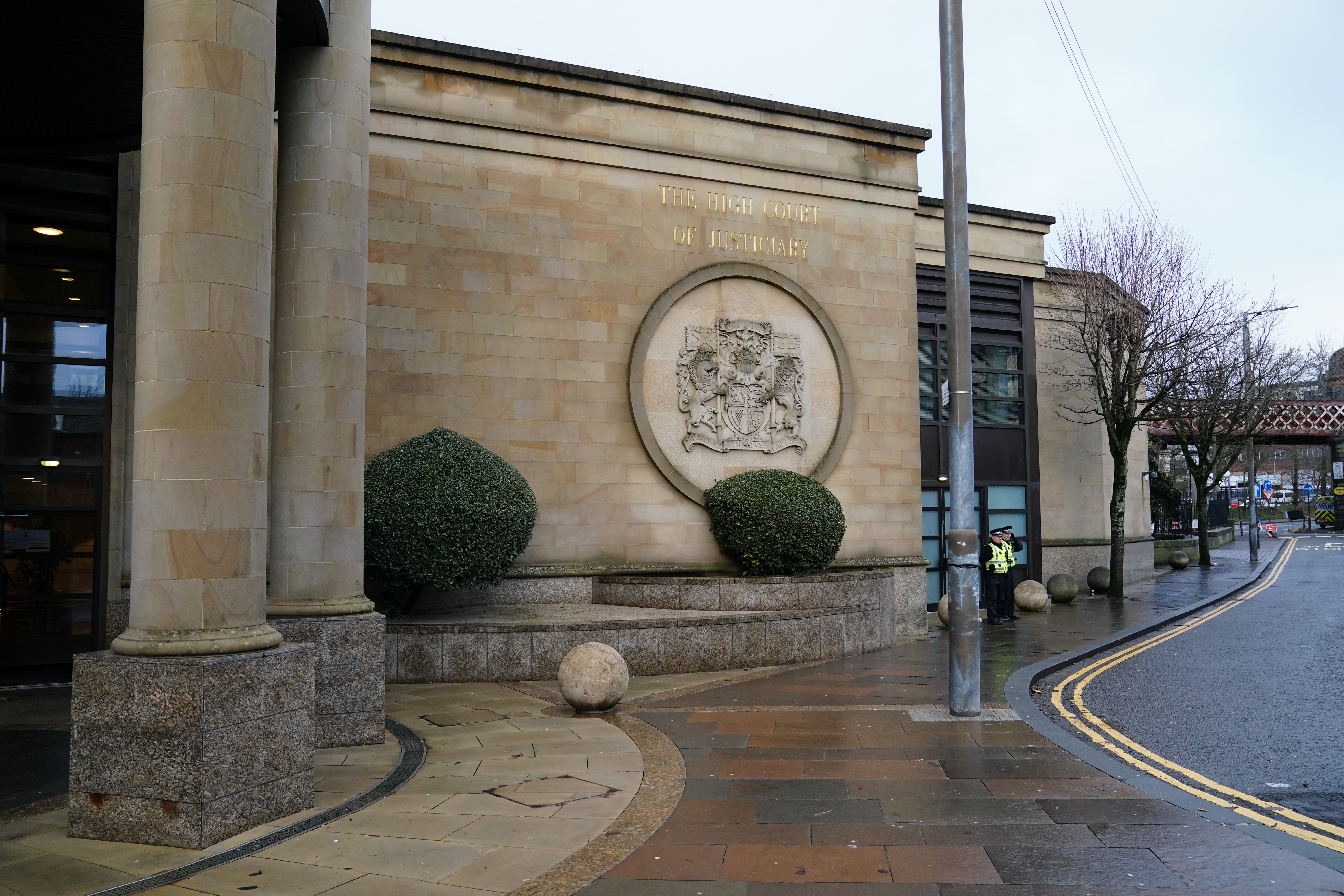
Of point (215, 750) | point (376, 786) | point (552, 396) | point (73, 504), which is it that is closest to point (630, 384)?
point (552, 396)

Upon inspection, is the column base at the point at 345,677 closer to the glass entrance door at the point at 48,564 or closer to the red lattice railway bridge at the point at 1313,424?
the glass entrance door at the point at 48,564

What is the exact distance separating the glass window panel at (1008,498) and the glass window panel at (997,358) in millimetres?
2825

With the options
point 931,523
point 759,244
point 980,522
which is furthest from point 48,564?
point 980,522

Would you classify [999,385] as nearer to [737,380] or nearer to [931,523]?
[931,523]

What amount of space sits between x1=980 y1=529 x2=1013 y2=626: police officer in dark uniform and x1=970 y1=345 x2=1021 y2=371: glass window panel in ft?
17.5

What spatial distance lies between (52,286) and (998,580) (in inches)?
658

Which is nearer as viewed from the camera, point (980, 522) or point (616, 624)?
point (616, 624)

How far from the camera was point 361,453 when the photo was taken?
9.79m

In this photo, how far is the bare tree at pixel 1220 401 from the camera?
26.9 metres

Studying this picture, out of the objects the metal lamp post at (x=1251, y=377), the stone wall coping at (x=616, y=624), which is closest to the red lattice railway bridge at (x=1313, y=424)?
the metal lamp post at (x=1251, y=377)

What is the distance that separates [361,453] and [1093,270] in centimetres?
2196

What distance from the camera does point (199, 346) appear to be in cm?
679

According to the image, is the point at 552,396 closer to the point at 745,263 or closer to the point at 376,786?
the point at 745,263

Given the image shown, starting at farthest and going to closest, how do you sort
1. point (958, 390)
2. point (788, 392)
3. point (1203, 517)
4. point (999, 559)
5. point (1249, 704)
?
point (1203, 517), point (999, 559), point (788, 392), point (1249, 704), point (958, 390)
